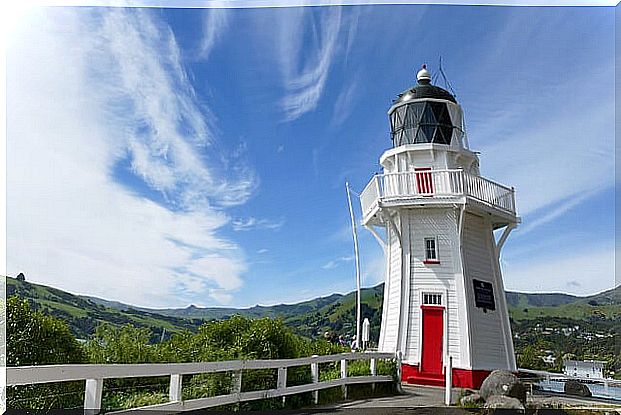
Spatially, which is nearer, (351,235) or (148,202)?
(148,202)

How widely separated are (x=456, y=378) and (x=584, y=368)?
1.22m

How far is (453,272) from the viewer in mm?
6090

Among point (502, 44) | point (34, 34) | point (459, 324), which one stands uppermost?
point (502, 44)

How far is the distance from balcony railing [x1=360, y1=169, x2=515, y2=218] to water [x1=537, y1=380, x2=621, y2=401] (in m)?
1.88

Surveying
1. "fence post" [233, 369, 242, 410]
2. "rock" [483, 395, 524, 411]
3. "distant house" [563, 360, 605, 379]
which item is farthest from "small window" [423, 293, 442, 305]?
"fence post" [233, 369, 242, 410]

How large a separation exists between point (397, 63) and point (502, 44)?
132cm

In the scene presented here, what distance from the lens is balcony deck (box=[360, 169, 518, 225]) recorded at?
603 cm

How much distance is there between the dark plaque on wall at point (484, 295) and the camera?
20.1 ft

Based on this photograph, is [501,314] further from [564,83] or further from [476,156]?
[564,83]

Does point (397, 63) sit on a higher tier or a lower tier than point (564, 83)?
higher

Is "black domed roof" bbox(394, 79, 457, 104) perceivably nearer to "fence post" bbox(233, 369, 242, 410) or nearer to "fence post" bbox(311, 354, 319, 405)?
"fence post" bbox(311, 354, 319, 405)

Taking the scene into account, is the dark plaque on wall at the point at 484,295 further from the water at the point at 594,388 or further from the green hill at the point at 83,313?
the green hill at the point at 83,313

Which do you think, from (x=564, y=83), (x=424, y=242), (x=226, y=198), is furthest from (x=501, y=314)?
(x=226, y=198)

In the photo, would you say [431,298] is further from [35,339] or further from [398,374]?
[35,339]
